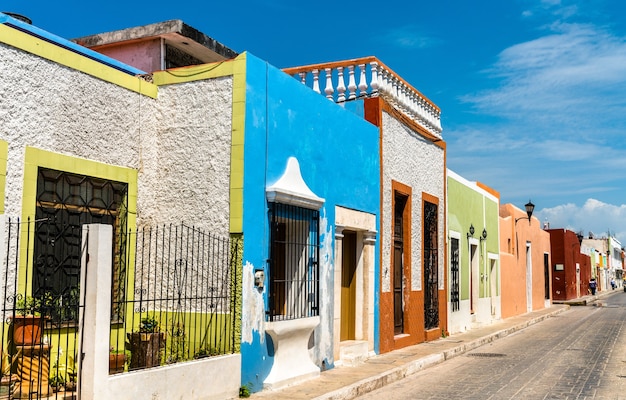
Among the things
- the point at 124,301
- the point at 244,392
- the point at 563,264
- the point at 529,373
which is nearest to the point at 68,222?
the point at 124,301

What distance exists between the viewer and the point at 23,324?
270 inches

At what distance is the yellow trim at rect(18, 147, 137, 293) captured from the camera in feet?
24.6

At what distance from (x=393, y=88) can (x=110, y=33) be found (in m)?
5.61

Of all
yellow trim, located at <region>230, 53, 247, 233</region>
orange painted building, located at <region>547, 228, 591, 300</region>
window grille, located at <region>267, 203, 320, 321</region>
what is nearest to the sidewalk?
window grille, located at <region>267, 203, 320, 321</region>

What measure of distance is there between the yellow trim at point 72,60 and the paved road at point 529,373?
527 centimetres

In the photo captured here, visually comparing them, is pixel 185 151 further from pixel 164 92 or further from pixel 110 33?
pixel 110 33

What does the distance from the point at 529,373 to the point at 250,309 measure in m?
5.50

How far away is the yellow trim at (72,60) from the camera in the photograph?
7457mm

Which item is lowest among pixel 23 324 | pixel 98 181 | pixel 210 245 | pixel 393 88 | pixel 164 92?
pixel 23 324

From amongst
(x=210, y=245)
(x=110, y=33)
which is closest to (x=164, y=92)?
(x=210, y=245)

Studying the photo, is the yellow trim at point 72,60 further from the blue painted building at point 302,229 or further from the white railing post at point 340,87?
the white railing post at point 340,87

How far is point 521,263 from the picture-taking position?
29344 millimetres

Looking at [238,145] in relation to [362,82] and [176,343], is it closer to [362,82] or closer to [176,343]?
[176,343]

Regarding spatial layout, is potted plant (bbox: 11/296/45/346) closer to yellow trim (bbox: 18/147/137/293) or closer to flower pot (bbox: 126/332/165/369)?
yellow trim (bbox: 18/147/137/293)
